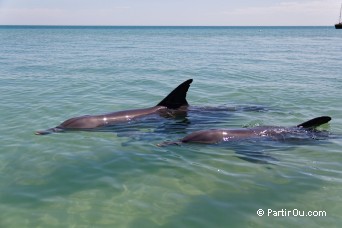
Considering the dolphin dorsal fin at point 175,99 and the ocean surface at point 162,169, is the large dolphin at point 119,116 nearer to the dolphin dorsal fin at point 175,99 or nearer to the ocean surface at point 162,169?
the dolphin dorsal fin at point 175,99

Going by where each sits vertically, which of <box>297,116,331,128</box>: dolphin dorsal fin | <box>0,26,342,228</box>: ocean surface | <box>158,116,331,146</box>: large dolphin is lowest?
<box>0,26,342,228</box>: ocean surface

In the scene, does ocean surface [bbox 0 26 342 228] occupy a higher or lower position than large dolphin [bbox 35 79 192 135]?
lower

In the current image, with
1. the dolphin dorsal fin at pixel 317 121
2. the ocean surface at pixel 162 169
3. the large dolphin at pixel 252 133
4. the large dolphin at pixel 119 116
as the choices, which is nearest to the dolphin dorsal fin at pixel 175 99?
the large dolphin at pixel 119 116

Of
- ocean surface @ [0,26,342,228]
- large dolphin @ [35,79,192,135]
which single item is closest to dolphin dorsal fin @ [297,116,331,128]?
ocean surface @ [0,26,342,228]

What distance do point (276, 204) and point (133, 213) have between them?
2.48 metres

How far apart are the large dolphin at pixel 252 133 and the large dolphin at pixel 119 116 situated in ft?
8.47

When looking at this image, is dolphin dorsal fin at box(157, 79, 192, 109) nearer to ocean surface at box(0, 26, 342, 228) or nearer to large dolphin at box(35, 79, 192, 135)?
large dolphin at box(35, 79, 192, 135)

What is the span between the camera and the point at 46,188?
24.4 ft

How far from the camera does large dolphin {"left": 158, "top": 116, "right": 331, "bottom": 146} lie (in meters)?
10.1

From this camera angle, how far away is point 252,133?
10.3 m

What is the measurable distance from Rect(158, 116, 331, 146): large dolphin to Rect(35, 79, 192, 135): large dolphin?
258 centimetres

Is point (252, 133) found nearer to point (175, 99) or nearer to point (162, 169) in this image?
point (162, 169)

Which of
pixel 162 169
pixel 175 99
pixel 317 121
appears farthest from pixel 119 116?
pixel 317 121

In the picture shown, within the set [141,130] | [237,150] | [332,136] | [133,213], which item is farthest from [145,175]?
[332,136]
